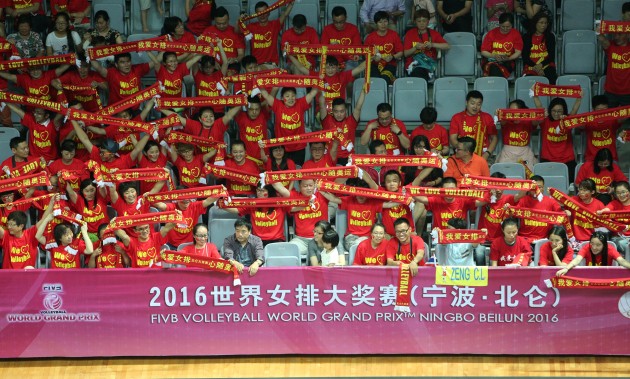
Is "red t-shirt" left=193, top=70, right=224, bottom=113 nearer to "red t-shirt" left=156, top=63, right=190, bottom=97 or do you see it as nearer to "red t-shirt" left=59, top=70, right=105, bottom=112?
"red t-shirt" left=156, top=63, right=190, bottom=97

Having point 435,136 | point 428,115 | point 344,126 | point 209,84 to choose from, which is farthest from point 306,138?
point 209,84

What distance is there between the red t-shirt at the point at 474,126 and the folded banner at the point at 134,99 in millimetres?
3359

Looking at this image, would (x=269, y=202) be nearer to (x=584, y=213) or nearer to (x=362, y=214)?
(x=362, y=214)

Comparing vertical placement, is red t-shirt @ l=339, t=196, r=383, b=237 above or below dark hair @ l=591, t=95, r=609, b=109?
below

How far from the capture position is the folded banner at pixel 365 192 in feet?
38.9

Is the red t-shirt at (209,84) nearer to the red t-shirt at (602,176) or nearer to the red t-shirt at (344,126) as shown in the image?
the red t-shirt at (344,126)

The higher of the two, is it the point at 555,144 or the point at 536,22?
the point at 536,22

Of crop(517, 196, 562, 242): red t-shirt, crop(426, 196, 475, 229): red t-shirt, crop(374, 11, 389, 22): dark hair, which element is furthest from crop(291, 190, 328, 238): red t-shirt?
crop(374, 11, 389, 22): dark hair

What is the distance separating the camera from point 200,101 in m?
13.2

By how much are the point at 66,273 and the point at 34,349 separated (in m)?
0.83

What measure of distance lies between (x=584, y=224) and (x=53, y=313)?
5364 mm

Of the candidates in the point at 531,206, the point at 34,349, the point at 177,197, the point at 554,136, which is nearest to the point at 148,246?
the point at 177,197

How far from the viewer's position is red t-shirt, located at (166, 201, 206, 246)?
482 inches

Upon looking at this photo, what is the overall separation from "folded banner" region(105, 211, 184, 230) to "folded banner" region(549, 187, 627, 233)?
3816 mm
